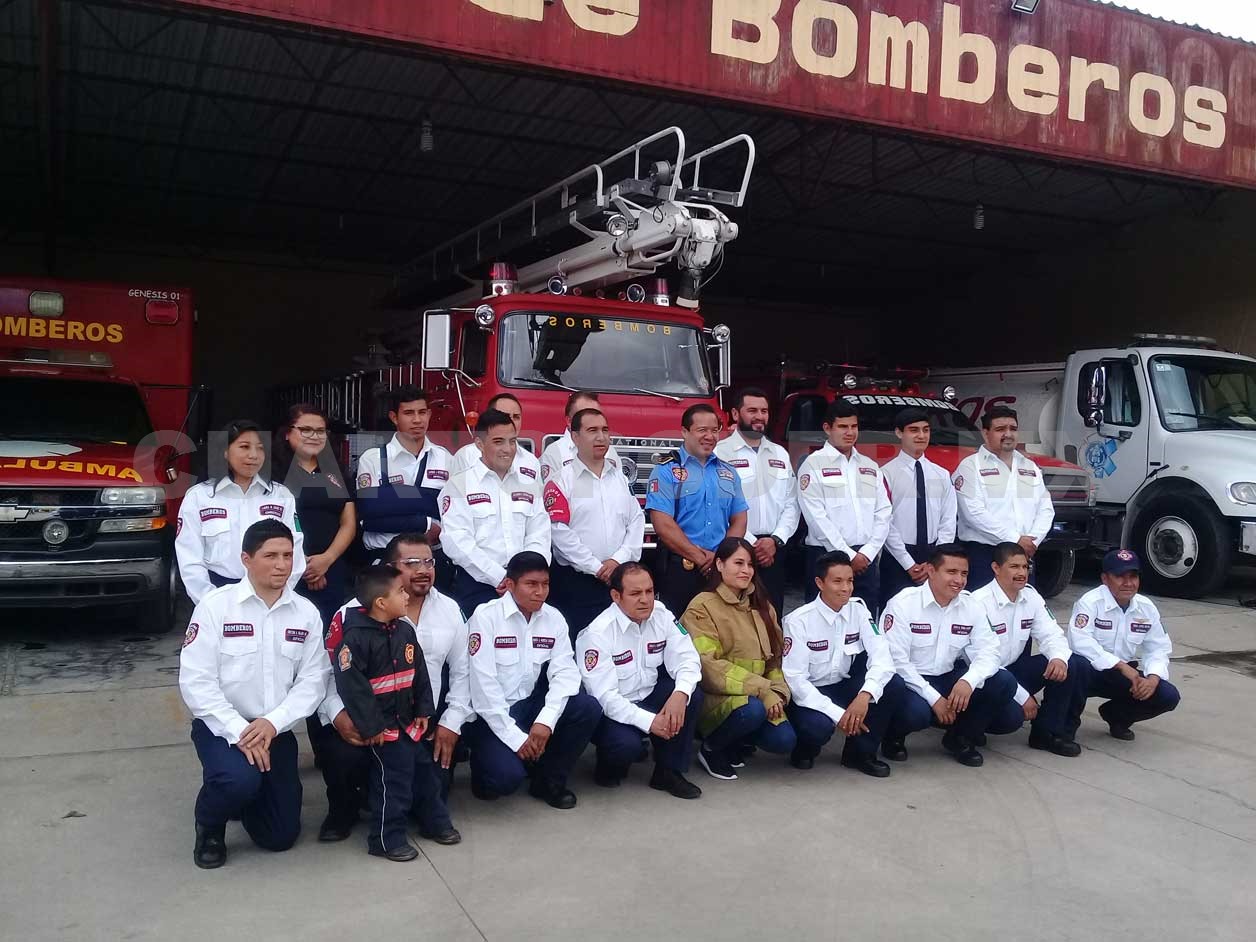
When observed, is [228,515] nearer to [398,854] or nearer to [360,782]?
[360,782]

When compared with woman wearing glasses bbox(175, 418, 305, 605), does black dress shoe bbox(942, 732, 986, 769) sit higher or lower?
lower

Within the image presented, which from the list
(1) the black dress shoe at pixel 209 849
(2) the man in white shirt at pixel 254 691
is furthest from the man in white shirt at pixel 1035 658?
(1) the black dress shoe at pixel 209 849

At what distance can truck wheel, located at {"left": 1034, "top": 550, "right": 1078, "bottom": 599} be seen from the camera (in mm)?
9703

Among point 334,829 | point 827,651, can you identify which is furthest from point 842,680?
point 334,829

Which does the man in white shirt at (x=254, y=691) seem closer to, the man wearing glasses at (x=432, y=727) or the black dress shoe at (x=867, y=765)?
the man wearing glasses at (x=432, y=727)

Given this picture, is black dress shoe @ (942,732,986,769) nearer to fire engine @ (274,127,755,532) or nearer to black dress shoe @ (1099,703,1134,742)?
black dress shoe @ (1099,703,1134,742)

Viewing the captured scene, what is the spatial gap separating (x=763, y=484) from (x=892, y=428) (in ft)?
14.2

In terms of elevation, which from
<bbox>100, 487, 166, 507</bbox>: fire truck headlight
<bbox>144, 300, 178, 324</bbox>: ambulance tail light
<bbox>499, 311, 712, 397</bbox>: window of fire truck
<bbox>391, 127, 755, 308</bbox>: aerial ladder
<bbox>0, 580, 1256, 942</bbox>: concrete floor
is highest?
<bbox>391, 127, 755, 308</bbox>: aerial ladder

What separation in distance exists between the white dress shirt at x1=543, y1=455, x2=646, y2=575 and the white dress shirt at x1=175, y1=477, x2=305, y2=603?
127 centimetres

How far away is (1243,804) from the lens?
15.3ft

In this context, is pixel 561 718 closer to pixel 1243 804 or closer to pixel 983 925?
pixel 983 925

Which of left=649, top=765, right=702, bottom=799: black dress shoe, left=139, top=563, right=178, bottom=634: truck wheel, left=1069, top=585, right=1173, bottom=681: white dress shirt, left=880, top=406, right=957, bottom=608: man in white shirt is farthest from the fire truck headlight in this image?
left=1069, top=585, right=1173, bottom=681: white dress shirt

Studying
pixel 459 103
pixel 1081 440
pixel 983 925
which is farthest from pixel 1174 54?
pixel 983 925

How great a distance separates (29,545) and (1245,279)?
15.1 metres
